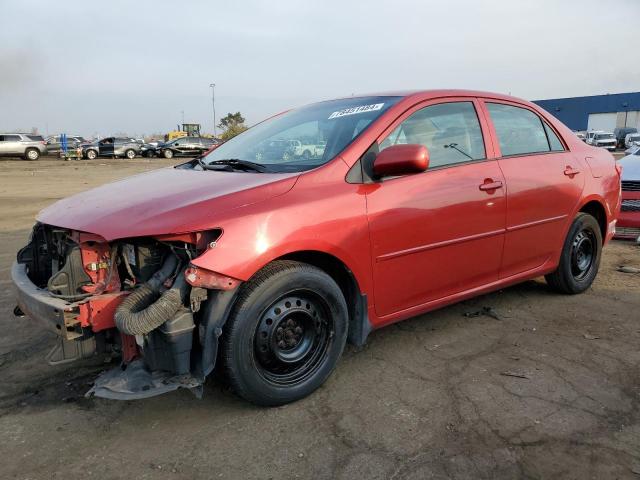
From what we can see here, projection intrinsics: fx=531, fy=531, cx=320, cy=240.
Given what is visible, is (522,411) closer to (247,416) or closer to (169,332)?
(247,416)

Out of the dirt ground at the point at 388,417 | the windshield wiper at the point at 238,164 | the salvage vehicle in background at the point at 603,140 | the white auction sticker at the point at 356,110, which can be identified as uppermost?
the salvage vehicle in background at the point at 603,140

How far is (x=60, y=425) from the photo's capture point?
9.09 ft

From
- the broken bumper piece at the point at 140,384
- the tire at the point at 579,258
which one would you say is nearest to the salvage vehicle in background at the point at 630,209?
the tire at the point at 579,258

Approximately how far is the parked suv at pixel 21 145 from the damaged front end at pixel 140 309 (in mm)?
34624

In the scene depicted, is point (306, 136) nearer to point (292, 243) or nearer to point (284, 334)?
point (292, 243)

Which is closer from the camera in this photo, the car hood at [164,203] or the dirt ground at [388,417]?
the dirt ground at [388,417]

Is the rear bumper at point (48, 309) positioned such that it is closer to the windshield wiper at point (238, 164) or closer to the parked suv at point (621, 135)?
the windshield wiper at point (238, 164)

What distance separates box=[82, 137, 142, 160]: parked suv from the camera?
36250 mm

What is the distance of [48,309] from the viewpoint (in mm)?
2588

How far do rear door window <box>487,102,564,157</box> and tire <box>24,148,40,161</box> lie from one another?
115 feet

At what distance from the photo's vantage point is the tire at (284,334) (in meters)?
2.65

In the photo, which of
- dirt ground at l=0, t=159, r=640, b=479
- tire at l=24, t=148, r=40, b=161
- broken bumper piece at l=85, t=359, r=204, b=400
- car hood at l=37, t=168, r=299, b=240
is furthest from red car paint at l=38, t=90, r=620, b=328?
tire at l=24, t=148, r=40, b=161

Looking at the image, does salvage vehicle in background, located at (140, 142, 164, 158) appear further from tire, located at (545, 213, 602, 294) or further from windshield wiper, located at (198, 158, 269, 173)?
tire, located at (545, 213, 602, 294)

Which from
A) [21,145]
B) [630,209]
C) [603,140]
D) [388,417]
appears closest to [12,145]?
[21,145]
